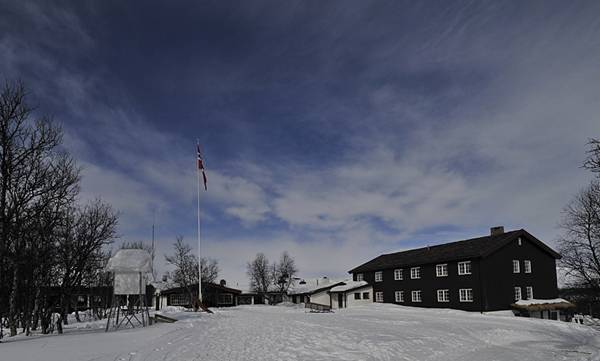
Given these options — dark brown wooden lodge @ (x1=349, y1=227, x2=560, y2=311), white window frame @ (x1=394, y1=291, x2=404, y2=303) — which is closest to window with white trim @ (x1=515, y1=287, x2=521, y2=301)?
dark brown wooden lodge @ (x1=349, y1=227, x2=560, y2=311)

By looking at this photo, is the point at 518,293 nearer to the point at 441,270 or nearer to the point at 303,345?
the point at 441,270

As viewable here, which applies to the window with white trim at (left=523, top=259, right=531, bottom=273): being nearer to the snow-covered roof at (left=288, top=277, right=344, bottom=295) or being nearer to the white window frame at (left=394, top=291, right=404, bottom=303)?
the white window frame at (left=394, top=291, right=404, bottom=303)

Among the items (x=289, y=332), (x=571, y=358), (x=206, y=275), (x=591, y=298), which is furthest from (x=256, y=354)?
(x=206, y=275)

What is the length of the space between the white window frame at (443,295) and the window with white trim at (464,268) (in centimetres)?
296

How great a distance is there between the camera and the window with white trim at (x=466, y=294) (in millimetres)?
46875

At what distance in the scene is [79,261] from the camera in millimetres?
25406

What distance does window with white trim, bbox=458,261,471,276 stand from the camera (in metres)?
47.5

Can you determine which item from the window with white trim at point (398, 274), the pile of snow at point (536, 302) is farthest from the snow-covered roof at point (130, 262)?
the pile of snow at point (536, 302)

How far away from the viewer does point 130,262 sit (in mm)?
29078

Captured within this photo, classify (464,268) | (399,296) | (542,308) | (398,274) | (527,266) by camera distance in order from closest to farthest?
1. (542,308)
2. (464,268)
3. (527,266)
4. (399,296)
5. (398,274)

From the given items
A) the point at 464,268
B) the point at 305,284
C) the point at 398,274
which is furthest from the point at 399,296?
the point at 305,284

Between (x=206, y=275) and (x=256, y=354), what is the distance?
61.6 meters

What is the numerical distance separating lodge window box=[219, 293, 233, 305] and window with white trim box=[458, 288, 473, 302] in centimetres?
4148

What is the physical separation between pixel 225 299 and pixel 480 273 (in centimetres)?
4478
